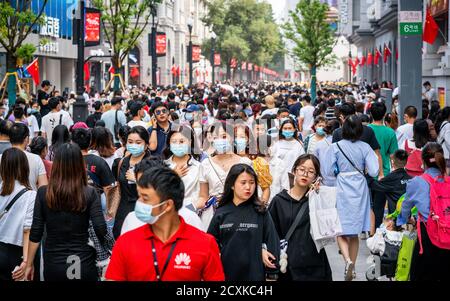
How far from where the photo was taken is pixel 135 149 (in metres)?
9.26

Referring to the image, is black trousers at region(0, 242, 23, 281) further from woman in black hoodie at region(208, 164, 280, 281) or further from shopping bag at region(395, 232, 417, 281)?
shopping bag at region(395, 232, 417, 281)

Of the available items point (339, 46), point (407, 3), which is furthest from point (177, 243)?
point (339, 46)

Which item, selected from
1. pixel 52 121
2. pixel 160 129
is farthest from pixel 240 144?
pixel 52 121

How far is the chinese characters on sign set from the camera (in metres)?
45.4

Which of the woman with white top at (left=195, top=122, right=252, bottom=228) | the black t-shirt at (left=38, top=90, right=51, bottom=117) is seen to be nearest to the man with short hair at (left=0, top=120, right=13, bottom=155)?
the woman with white top at (left=195, top=122, right=252, bottom=228)

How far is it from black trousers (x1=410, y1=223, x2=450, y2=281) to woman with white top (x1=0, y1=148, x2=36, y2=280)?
132 inches

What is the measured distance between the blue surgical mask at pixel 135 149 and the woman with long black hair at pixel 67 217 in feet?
8.21

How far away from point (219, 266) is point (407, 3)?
12.3m

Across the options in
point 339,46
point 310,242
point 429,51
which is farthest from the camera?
point 339,46

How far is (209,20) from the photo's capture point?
93.2 metres

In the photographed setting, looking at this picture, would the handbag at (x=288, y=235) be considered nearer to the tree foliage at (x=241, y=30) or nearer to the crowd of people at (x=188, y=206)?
the crowd of people at (x=188, y=206)

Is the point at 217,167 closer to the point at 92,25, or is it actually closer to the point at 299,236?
the point at 299,236

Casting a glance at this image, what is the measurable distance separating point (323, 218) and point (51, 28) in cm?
4136

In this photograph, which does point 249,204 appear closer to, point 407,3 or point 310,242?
point 310,242
